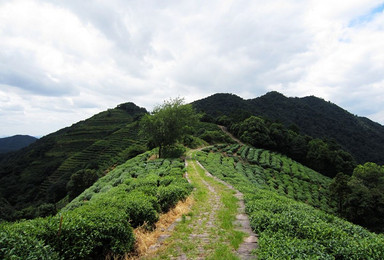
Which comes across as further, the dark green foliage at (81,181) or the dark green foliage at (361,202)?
the dark green foliage at (81,181)

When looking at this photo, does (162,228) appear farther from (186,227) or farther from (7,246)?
(7,246)

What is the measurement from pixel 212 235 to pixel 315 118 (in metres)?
156

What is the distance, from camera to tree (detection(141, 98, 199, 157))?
35531mm

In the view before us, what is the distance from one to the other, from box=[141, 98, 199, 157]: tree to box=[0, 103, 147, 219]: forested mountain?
68.6ft

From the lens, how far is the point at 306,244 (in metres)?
5.34

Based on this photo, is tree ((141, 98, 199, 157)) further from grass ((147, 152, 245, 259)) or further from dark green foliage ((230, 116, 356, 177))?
dark green foliage ((230, 116, 356, 177))

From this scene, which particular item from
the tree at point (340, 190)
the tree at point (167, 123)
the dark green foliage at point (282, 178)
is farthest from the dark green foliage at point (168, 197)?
the tree at point (340, 190)

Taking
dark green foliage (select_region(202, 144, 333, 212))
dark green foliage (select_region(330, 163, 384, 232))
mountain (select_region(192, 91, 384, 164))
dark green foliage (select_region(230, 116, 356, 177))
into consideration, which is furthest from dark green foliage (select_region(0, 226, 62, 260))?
mountain (select_region(192, 91, 384, 164))

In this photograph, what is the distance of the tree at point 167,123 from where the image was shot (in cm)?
3553

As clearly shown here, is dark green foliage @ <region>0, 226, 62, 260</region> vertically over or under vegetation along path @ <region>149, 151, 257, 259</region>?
over

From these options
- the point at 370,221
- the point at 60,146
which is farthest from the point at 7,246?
the point at 60,146

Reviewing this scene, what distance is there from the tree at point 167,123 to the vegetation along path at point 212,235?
25161 millimetres

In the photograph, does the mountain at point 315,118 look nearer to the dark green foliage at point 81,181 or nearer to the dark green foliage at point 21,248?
the dark green foliage at point 81,181

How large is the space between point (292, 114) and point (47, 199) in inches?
5992
